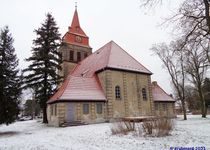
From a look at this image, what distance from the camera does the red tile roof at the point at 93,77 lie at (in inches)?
843

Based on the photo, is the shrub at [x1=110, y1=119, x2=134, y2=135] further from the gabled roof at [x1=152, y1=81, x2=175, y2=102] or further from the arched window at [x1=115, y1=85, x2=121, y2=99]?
the gabled roof at [x1=152, y1=81, x2=175, y2=102]

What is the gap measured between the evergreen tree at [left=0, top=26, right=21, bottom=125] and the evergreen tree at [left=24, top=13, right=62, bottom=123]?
23.8 feet

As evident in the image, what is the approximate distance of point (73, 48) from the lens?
37.4 metres

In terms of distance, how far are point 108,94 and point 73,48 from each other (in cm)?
1758

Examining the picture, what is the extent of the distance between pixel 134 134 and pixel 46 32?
73.0 feet

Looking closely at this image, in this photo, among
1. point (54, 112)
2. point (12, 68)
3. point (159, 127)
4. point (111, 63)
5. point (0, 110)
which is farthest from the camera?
point (111, 63)

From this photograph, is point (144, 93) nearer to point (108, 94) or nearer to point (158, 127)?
point (108, 94)

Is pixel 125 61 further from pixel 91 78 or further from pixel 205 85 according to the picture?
pixel 205 85

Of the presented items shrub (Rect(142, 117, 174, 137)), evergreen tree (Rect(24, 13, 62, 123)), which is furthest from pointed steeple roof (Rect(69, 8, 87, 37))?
shrub (Rect(142, 117, 174, 137))

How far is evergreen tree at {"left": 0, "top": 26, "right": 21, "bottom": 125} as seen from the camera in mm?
17359

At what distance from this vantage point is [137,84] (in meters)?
26.1

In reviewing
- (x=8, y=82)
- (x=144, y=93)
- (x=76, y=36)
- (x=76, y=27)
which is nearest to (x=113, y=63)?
(x=144, y=93)

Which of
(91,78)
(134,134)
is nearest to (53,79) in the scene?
(91,78)

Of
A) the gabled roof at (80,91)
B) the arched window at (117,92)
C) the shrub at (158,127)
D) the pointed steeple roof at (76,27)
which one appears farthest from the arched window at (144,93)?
the pointed steeple roof at (76,27)
